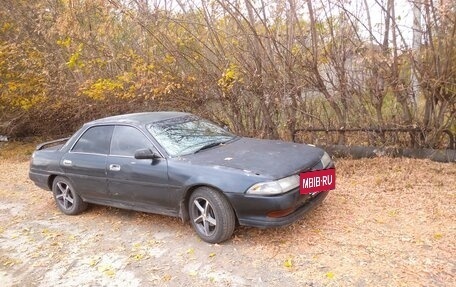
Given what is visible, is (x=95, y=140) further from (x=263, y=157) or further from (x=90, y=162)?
(x=263, y=157)

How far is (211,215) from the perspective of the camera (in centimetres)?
405

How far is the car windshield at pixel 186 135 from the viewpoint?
4.50m

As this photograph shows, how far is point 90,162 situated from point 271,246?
2627 millimetres

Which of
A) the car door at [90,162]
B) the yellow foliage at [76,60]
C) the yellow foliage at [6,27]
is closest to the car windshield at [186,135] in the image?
the car door at [90,162]

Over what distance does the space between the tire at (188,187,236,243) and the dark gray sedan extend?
0.01 meters

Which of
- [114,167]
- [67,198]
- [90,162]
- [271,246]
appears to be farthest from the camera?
[67,198]

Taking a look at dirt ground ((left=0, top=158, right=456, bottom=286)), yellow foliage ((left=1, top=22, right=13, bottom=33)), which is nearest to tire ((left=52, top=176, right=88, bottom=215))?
dirt ground ((left=0, top=158, right=456, bottom=286))

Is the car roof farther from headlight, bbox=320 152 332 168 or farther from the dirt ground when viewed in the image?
headlight, bbox=320 152 332 168

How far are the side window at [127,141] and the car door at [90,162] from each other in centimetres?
12

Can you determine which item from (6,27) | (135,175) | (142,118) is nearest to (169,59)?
(142,118)

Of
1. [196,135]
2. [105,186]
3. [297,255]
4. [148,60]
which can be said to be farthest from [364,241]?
[148,60]

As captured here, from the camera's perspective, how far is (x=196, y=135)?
4.91m

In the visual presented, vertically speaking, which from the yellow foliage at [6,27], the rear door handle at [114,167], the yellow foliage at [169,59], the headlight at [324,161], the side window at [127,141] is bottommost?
the headlight at [324,161]

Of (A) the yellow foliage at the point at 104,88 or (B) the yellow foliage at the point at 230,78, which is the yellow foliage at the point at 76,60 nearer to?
(A) the yellow foliage at the point at 104,88
